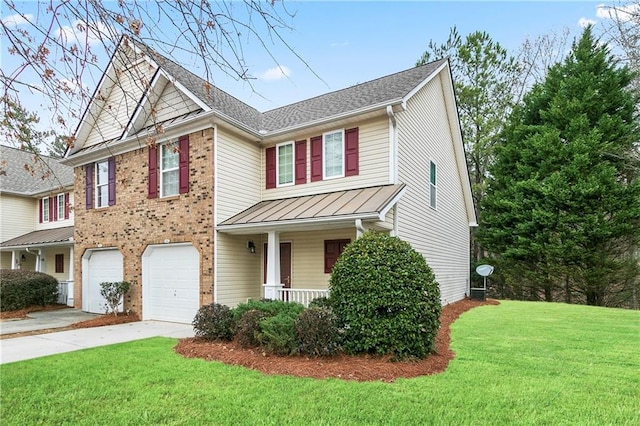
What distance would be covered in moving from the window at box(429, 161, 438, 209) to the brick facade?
7.30 m

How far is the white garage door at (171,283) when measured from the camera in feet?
36.0

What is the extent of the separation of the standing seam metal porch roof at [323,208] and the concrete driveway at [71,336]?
312 cm

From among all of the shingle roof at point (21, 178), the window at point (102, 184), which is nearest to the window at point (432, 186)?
the window at point (102, 184)

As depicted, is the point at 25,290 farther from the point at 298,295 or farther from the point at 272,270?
the point at 298,295

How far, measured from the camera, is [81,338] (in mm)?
8797

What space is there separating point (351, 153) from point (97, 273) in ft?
33.8

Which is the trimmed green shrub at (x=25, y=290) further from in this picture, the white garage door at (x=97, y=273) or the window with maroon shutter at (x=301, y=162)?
the window with maroon shutter at (x=301, y=162)

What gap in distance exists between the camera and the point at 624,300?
18578mm

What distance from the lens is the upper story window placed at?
36.8 ft

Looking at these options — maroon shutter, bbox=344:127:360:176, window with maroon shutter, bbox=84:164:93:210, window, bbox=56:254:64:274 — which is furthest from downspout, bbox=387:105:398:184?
window, bbox=56:254:64:274

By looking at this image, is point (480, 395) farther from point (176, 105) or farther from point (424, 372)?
point (176, 105)

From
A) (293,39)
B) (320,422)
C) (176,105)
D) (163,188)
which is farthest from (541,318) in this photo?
(176,105)

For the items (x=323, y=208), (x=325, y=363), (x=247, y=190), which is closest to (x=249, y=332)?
(x=325, y=363)

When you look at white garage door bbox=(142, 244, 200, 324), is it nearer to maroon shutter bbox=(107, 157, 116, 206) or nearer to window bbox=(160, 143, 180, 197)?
window bbox=(160, 143, 180, 197)
